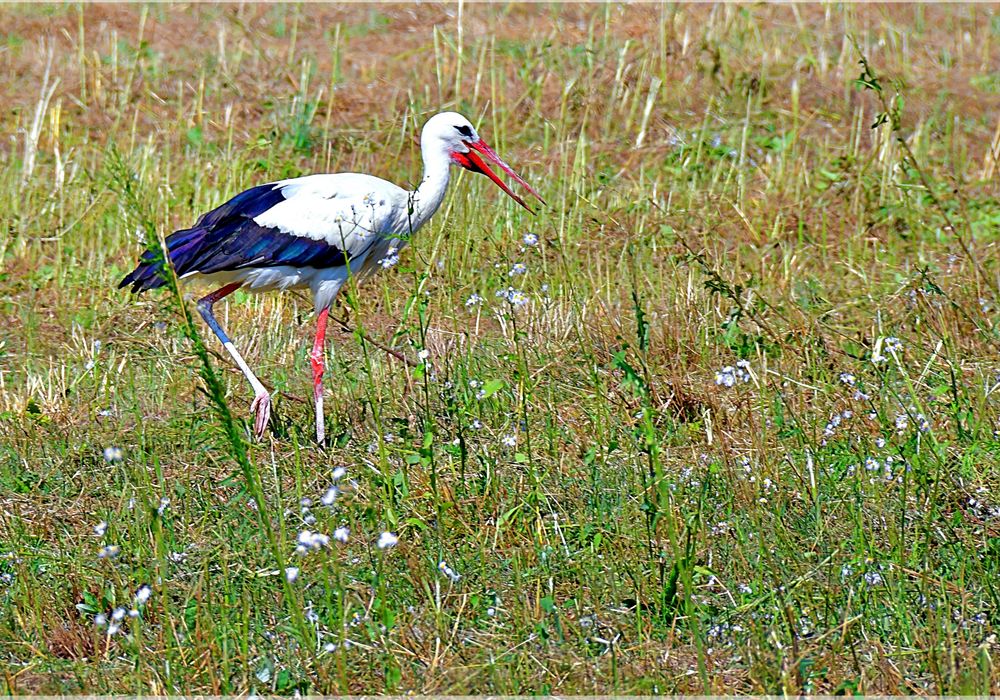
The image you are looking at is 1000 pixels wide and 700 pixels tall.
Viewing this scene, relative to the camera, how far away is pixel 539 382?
471 cm

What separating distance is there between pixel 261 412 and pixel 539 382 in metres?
1.04

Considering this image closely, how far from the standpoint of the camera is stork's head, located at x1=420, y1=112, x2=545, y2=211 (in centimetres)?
552

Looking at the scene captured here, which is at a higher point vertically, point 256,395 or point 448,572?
point 448,572

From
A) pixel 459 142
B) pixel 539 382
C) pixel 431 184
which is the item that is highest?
pixel 459 142

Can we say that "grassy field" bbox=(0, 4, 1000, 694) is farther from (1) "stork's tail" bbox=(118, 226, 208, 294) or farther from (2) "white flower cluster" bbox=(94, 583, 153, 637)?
(1) "stork's tail" bbox=(118, 226, 208, 294)

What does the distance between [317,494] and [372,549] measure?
0.48m

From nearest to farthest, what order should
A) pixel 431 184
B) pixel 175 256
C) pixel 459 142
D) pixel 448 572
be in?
pixel 448 572 < pixel 175 256 < pixel 431 184 < pixel 459 142

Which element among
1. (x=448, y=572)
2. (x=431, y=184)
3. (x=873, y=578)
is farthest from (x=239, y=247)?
(x=873, y=578)

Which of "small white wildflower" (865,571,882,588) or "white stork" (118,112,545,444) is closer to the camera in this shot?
"small white wildflower" (865,571,882,588)

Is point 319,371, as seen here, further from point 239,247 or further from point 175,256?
point 175,256

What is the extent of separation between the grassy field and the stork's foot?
3.2 inches

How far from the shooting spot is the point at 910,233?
21.5 feet

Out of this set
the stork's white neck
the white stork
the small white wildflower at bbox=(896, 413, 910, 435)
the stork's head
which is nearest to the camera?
the small white wildflower at bbox=(896, 413, 910, 435)

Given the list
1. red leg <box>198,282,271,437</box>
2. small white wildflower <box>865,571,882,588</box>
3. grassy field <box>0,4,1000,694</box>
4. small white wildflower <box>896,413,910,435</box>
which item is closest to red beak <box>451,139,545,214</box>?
grassy field <box>0,4,1000,694</box>
